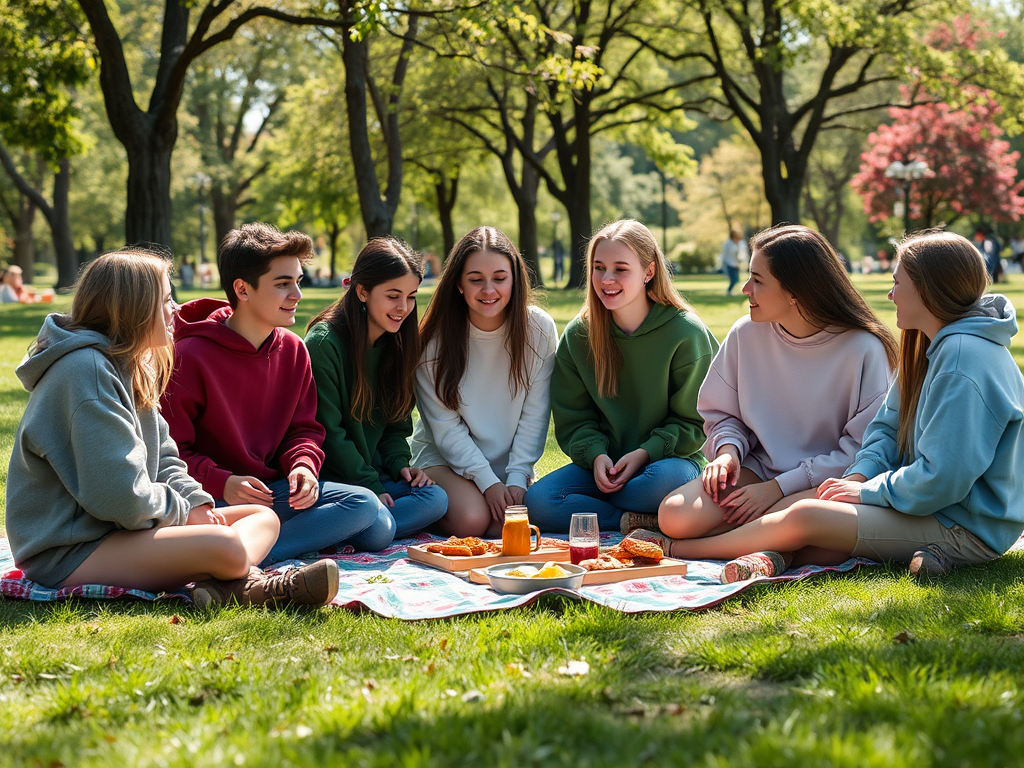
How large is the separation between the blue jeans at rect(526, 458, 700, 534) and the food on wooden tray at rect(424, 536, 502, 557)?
649 mm

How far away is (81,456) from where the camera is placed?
3.97 metres

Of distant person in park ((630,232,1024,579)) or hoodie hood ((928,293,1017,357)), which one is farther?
hoodie hood ((928,293,1017,357))

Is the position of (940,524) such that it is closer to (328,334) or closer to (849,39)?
(328,334)

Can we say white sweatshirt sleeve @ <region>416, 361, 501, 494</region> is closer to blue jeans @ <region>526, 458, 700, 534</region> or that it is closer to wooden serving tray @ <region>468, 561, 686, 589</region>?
blue jeans @ <region>526, 458, 700, 534</region>

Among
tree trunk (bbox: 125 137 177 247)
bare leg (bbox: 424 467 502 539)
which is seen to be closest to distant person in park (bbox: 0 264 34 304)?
tree trunk (bbox: 125 137 177 247)

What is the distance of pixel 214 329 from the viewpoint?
5129 millimetres

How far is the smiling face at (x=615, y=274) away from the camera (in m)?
5.62

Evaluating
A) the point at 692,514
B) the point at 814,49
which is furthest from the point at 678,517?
the point at 814,49

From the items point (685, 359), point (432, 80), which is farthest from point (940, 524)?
point (432, 80)

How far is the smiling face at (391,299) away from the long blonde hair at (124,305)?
150 cm

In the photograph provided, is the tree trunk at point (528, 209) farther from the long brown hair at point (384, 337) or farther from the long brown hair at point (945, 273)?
the long brown hair at point (945, 273)

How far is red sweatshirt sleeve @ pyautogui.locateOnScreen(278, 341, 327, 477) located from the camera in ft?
17.0

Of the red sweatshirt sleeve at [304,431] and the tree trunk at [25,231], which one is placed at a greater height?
the tree trunk at [25,231]

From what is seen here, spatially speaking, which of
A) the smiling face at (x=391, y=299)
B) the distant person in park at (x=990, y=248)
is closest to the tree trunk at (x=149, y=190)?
the smiling face at (x=391, y=299)
